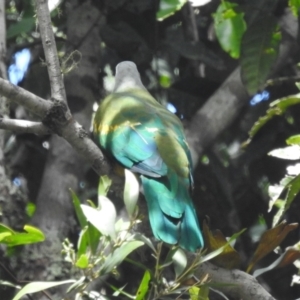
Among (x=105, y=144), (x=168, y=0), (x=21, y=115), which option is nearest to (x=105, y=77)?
(x=21, y=115)

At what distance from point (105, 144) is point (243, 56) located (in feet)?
2.43

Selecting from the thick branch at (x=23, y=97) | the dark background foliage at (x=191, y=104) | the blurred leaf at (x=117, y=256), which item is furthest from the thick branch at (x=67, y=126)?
the dark background foliage at (x=191, y=104)

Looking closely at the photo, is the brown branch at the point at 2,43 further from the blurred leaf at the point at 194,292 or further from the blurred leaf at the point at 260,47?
the blurred leaf at the point at 194,292

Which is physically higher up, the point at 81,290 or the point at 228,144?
the point at 81,290

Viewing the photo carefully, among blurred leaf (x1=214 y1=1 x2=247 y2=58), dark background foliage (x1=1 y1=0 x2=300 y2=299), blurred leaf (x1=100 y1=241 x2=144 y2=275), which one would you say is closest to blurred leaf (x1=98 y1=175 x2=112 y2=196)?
blurred leaf (x1=100 y1=241 x2=144 y2=275)

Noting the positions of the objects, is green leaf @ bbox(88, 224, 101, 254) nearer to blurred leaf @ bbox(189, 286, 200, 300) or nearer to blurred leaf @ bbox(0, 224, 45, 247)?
blurred leaf @ bbox(0, 224, 45, 247)

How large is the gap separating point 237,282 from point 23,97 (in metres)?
0.83

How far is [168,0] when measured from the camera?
345 centimetres

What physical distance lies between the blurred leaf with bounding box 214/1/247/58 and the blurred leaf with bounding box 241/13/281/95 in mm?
115

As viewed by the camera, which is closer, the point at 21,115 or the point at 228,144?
the point at 21,115

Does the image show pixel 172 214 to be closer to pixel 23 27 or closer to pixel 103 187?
pixel 103 187

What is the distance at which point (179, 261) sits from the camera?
2.21 metres

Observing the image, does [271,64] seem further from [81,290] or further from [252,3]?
[81,290]

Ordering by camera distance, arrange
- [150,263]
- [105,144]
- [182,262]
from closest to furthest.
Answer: [182,262] → [105,144] → [150,263]
